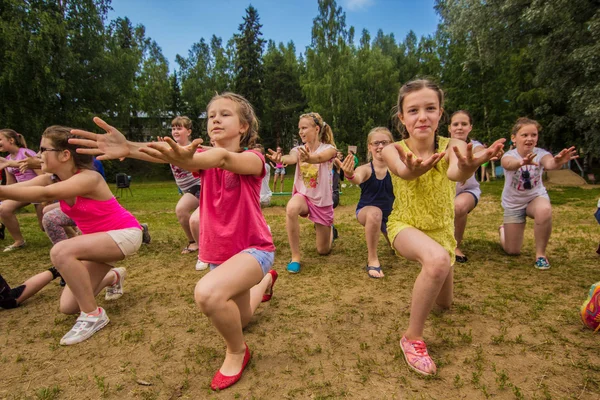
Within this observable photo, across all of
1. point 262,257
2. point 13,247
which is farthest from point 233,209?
point 13,247

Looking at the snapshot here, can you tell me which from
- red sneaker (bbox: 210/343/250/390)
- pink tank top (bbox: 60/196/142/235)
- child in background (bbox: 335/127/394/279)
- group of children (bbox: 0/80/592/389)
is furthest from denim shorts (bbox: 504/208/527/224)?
pink tank top (bbox: 60/196/142/235)

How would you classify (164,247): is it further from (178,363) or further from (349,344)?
(349,344)

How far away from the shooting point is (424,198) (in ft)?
9.43

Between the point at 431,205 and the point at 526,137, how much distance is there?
2.75 metres

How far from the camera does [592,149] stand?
16.4 metres

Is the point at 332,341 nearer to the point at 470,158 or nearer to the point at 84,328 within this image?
the point at 470,158

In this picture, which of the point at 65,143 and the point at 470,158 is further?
the point at 65,143

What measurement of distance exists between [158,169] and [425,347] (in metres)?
34.8

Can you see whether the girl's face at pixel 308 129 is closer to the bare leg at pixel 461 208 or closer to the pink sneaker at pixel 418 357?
the bare leg at pixel 461 208

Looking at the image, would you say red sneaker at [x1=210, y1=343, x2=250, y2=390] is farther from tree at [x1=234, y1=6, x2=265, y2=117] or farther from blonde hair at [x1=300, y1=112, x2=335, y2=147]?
tree at [x1=234, y1=6, x2=265, y2=117]

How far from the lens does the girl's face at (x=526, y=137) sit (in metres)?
4.66

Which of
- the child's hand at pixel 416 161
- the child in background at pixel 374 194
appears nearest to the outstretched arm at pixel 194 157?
the child's hand at pixel 416 161

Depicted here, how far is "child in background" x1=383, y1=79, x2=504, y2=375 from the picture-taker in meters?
2.40

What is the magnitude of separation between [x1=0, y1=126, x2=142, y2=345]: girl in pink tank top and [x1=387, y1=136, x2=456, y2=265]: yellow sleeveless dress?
8.32ft
